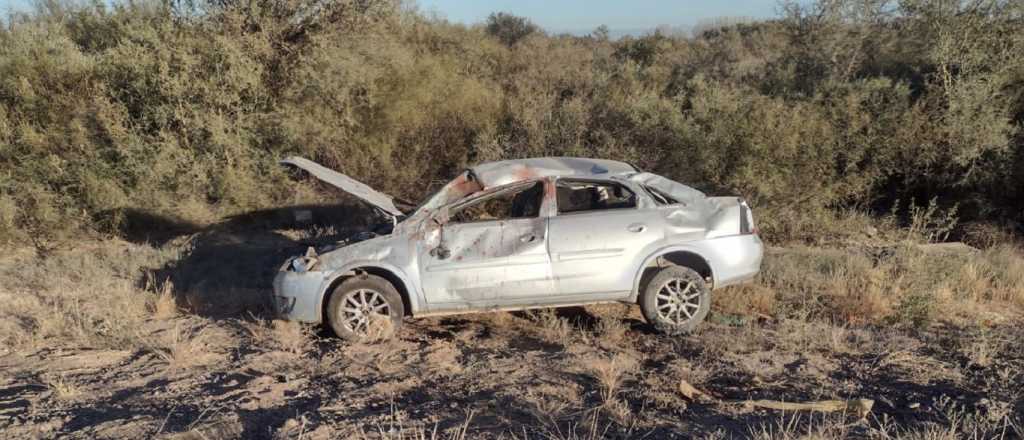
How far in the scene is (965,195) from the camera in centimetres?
1184

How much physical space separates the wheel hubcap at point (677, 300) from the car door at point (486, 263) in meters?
0.98

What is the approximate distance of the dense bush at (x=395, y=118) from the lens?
11.0 m

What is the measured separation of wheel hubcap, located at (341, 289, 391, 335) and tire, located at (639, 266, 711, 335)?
2257 mm

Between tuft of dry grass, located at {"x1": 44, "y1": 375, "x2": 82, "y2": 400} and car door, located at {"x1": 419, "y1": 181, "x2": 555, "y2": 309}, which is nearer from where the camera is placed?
tuft of dry grass, located at {"x1": 44, "y1": 375, "x2": 82, "y2": 400}

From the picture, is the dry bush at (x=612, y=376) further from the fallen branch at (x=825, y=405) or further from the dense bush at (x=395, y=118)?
the dense bush at (x=395, y=118)

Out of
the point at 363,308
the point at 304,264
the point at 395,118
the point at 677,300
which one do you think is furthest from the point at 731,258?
the point at 395,118

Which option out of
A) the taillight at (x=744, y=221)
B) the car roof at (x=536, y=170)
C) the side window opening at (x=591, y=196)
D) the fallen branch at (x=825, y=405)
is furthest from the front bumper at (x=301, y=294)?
the taillight at (x=744, y=221)

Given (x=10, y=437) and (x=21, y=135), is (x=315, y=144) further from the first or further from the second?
(x=10, y=437)

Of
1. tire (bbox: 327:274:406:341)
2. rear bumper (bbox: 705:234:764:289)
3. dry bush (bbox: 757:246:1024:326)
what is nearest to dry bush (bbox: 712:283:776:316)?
dry bush (bbox: 757:246:1024:326)

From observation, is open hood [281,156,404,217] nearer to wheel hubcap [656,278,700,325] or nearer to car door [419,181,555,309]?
car door [419,181,555,309]

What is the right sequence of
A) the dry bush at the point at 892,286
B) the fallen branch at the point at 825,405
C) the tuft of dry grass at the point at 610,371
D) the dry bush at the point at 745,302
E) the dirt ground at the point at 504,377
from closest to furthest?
1. the dirt ground at the point at 504,377
2. the fallen branch at the point at 825,405
3. the tuft of dry grass at the point at 610,371
4. the dry bush at the point at 892,286
5. the dry bush at the point at 745,302

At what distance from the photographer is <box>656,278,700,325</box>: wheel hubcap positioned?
21.1 ft

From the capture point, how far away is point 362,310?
6.39 m

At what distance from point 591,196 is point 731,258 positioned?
144cm
